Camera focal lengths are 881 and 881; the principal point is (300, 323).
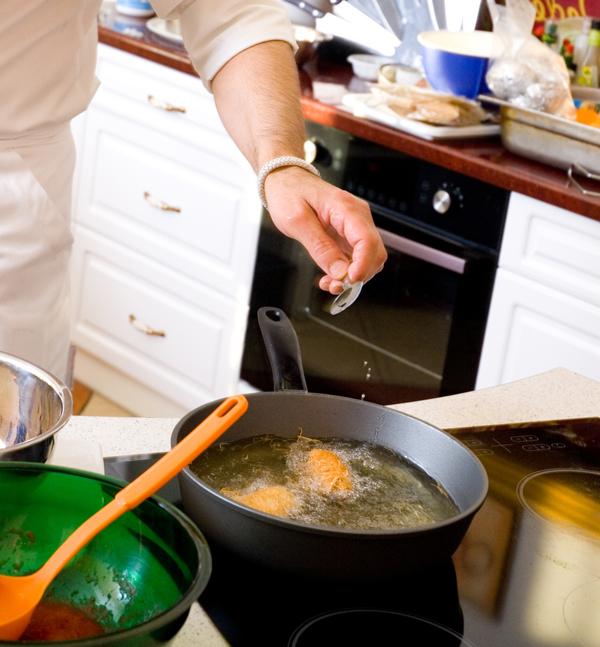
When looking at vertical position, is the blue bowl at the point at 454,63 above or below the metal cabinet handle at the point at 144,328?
above

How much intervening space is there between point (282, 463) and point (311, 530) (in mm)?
158

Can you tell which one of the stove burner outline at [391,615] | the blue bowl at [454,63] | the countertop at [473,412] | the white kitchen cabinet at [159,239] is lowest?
the white kitchen cabinet at [159,239]

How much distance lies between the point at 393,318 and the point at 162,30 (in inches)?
39.6

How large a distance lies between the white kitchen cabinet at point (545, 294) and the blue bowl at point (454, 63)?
428mm

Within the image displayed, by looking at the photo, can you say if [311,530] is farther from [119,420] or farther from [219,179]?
[219,179]

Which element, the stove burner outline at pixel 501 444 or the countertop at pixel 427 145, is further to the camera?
the countertop at pixel 427 145

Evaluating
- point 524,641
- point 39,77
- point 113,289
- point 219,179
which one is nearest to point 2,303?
point 39,77

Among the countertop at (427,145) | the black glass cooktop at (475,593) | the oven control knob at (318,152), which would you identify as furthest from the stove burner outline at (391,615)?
the oven control knob at (318,152)

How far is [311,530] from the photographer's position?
0.52 metres

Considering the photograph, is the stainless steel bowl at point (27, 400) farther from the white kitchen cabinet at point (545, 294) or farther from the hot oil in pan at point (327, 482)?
the white kitchen cabinet at point (545, 294)

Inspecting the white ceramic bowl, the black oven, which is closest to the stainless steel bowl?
the black oven

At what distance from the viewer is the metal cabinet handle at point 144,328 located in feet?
7.77

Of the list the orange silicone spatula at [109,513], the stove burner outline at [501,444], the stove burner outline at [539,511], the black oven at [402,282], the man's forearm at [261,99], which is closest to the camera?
the orange silicone spatula at [109,513]

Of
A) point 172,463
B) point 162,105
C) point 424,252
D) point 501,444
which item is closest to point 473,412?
point 501,444
